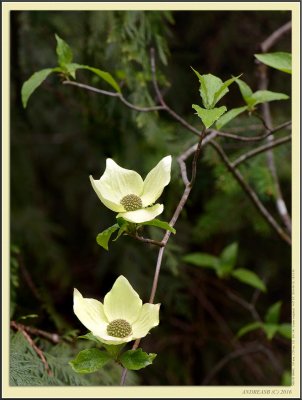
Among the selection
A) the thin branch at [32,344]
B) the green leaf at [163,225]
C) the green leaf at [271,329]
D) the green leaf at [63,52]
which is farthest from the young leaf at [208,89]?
the green leaf at [271,329]

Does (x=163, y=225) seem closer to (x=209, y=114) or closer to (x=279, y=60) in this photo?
(x=209, y=114)

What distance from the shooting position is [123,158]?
136 cm

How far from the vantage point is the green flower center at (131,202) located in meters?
0.62

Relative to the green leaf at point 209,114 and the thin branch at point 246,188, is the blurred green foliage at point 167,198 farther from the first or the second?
the green leaf at point 209,114

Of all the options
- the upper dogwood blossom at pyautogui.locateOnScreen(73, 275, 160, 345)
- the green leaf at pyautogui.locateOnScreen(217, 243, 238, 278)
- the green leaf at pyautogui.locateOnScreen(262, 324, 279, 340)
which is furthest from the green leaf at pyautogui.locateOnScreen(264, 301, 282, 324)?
the upper dogwood blossom at pyautogui.locateOnScreen(73, 275, 160, 345)

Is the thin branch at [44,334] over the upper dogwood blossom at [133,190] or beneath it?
beneath

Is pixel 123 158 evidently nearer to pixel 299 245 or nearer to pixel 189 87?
pixel 189 87

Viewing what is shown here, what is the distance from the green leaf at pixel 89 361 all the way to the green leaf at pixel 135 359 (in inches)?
0.8

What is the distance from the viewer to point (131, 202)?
24.5 inches

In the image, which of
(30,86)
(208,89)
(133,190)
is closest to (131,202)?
(133,190)

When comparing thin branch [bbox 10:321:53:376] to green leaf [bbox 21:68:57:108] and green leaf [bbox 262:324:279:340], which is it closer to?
green leaf [bbox 21:68:57:108]

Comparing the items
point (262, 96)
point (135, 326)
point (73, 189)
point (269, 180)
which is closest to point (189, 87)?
point (269, 180)

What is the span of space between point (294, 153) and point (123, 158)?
505 mm

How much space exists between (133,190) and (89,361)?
0.18m
